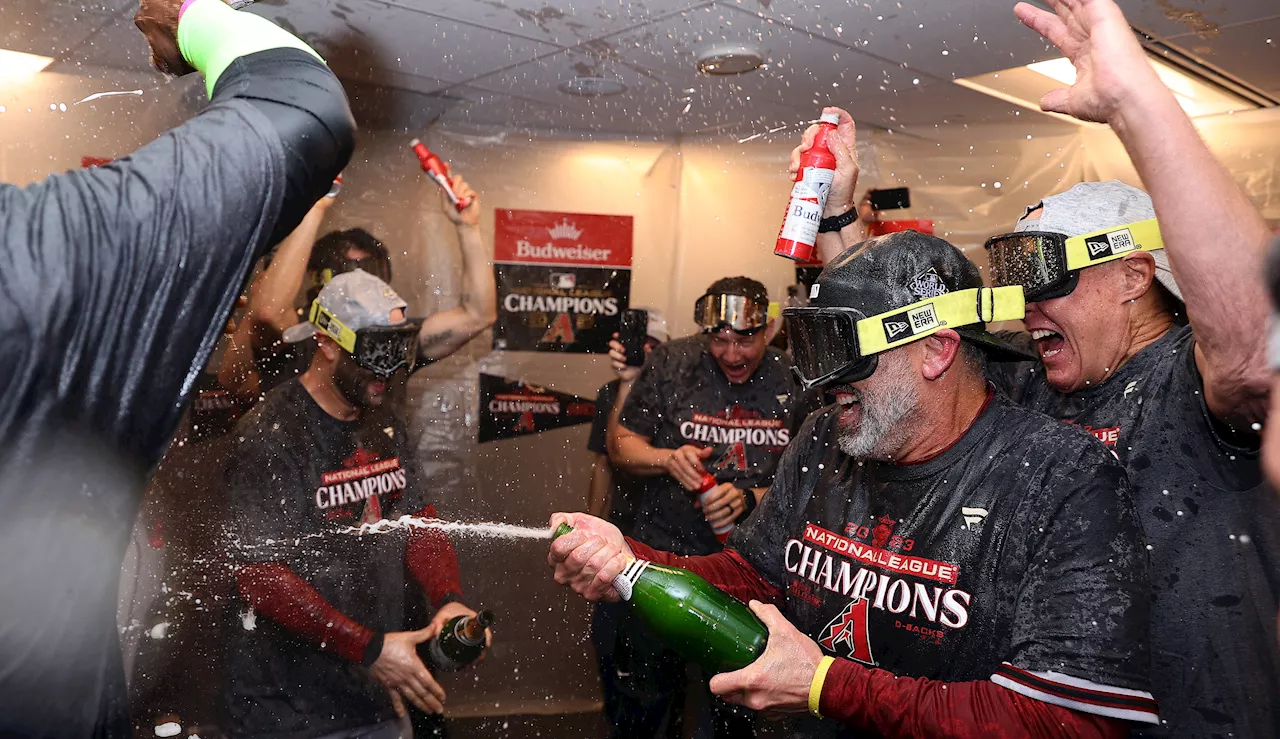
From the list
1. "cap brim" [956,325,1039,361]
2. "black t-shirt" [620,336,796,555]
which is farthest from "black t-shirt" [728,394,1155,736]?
"black t-shirt" [620,336,796,555]

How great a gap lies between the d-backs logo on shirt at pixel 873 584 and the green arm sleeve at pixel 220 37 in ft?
5.13

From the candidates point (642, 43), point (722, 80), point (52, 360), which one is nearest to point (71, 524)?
point (52, 360)

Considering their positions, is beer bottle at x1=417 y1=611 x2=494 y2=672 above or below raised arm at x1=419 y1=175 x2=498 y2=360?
below

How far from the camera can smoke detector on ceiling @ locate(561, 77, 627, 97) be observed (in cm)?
448

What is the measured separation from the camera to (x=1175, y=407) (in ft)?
7.13

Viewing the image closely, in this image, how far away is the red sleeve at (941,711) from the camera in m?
1.77

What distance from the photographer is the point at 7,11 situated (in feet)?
9.44

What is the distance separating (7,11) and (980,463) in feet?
10.4

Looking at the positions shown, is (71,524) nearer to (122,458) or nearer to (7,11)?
(122,458)

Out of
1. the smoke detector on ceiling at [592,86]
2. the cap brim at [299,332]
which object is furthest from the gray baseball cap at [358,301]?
the smoke detector on ceiling at [592,86]

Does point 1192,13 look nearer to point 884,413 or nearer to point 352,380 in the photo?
point 884,413

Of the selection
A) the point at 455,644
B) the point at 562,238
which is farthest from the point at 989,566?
the point at 562,238

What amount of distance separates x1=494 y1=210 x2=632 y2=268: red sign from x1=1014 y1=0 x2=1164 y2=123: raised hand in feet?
12.4

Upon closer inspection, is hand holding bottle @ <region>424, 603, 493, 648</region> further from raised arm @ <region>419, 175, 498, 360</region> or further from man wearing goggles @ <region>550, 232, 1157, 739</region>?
raised arm @ <region>419, 175, 498, 360</region>
